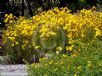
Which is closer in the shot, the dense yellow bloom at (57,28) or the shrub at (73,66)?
the shrub at (73,66)

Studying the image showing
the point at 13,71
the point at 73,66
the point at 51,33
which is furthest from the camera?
the point at 51,33

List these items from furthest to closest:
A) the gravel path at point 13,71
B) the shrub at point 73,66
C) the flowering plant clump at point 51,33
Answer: the flowering plant clump at point 51,33 < the gravel path at point 13,71 < the shrub at point 73,66

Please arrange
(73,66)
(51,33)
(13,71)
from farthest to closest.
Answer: (51,33) → (13,71) → (73,66)

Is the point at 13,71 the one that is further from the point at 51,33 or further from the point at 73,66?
the point at 73,66

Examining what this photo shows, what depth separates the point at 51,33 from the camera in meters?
7.96

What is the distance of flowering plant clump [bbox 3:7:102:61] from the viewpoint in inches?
312

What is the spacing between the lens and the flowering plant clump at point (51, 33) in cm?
793

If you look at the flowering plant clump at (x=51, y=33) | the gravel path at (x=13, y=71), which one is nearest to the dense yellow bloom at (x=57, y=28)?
the flowering plant clump at (x=51, y=33)

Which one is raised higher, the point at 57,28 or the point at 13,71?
the point at 57,28

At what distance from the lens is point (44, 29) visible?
26.2ft

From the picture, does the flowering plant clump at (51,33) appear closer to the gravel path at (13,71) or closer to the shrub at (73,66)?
the gravel path at (13,71)

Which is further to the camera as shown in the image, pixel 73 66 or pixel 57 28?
pixel 57 28

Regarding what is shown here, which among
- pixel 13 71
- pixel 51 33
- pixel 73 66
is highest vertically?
pixel 73 66

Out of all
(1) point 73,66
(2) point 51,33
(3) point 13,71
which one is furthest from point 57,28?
(1) point 73,66
